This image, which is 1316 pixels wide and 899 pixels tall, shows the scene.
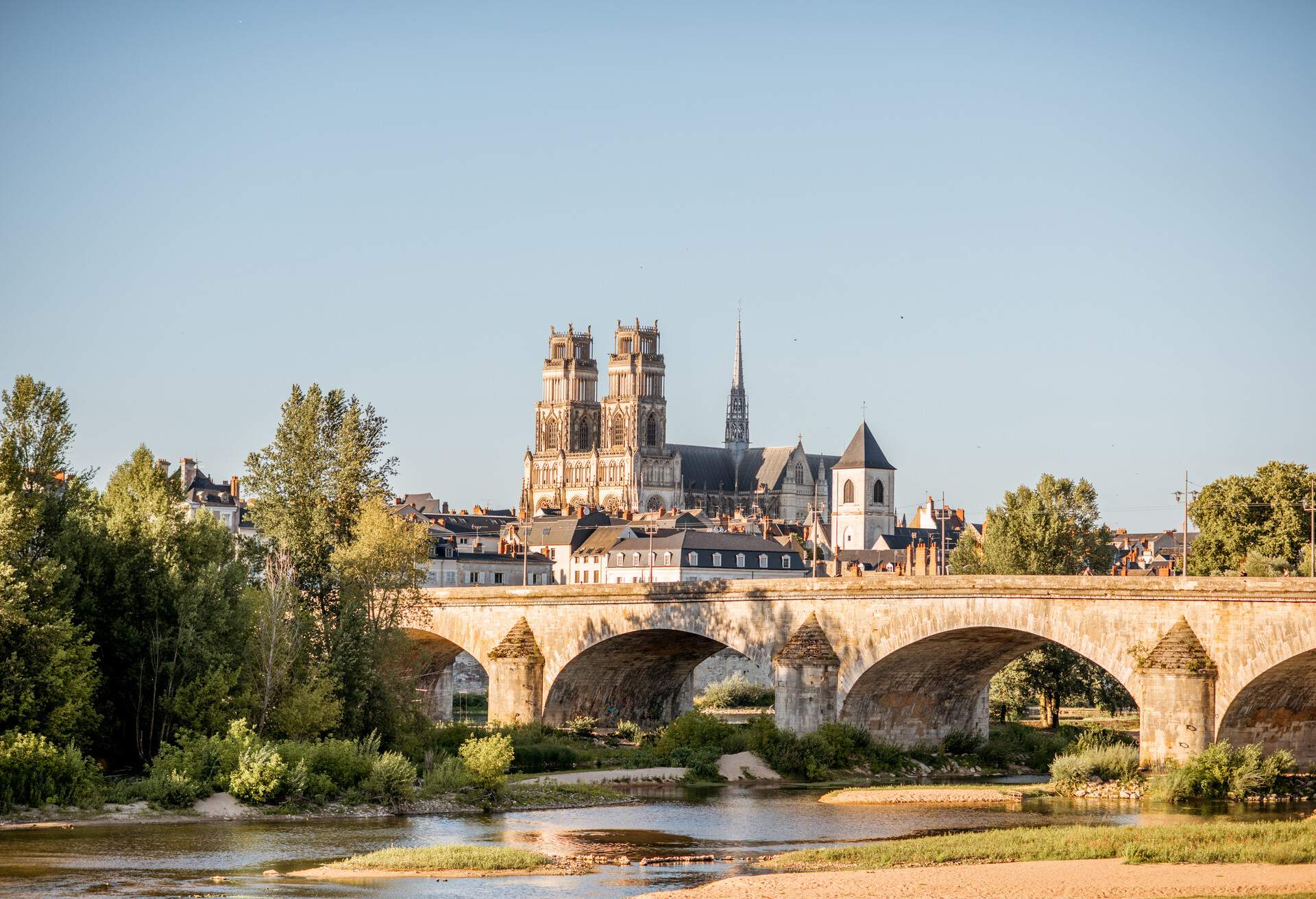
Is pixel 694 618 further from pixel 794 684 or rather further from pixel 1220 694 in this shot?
pixel 1220 694

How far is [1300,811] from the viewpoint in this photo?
141ft

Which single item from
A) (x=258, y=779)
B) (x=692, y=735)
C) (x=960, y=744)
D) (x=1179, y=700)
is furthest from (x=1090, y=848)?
(x=960, y=744)

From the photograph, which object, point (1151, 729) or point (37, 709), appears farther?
point (1151, 729)

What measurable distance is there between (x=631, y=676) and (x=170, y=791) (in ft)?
92.8

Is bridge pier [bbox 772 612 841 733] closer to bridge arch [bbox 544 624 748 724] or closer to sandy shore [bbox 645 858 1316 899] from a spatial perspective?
bridge arch [bbox 544 624 748 724]

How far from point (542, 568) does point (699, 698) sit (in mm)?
47844

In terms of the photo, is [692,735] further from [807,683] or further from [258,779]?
[258,779]

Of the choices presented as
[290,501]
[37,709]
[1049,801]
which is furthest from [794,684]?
[37,709]

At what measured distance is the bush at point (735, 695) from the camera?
81000mm

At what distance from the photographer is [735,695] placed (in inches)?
3209

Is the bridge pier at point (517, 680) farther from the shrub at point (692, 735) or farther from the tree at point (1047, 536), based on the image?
the tree at point (1047, 536)

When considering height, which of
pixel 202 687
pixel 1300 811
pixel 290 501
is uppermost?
pixel 290 501

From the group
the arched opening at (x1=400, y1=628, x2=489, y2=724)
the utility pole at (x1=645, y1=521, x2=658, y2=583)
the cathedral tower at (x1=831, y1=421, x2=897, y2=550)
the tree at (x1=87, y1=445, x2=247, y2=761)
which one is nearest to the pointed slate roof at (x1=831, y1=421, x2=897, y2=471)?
the cathedral tower at (x1=831, y1=421, x2=897, y2=550)

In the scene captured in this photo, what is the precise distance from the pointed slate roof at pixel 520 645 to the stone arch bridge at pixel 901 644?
5 cm
